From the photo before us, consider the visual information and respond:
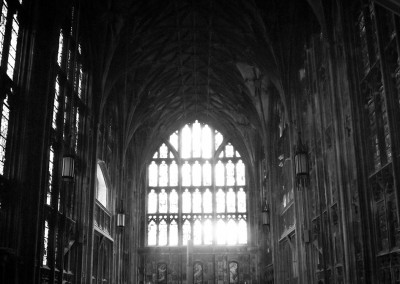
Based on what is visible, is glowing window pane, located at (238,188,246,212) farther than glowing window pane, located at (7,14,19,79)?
Yes

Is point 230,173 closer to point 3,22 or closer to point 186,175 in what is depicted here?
point 186,175

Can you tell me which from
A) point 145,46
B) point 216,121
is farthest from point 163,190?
point 145,46

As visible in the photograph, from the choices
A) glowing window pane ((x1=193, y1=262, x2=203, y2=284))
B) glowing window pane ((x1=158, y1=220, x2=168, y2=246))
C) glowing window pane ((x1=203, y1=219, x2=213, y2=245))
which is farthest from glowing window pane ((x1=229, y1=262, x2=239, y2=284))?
glowing window pane ((x1=158, y1=220, x2=168, y2=246))

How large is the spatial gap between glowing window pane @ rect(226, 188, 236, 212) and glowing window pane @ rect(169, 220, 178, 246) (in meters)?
4.50

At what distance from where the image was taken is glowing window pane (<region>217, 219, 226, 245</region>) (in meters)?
42.8

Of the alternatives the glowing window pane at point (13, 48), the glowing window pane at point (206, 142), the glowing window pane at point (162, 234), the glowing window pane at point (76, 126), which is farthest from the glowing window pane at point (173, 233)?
the glowing window pane at point (13, 48)

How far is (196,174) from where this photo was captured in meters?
44.5

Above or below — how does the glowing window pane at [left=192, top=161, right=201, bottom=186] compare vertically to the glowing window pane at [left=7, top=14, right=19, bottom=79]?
above

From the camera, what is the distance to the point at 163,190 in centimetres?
4400

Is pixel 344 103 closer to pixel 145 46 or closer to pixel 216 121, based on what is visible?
pixel 145 46

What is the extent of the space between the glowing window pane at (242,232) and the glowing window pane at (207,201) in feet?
9.03

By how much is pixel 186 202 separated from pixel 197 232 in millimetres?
2629

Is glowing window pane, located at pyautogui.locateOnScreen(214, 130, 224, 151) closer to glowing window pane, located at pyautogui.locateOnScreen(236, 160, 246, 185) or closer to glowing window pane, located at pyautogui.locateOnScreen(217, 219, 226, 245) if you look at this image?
glowing window pane, located at pyautogui.locateOnScreen(236, 160, 246, 185)

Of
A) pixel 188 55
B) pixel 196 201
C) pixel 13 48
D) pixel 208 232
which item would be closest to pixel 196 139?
pixel 196 201
